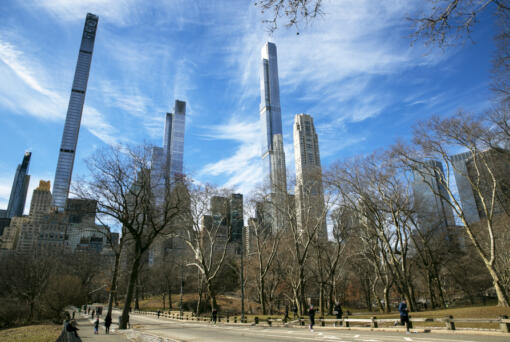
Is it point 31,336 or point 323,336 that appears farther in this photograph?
point 31,336

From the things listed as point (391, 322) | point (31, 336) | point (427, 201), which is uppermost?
point (427, 201)

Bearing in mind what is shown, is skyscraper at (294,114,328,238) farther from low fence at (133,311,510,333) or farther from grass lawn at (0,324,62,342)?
grass lawn at (0,324,62,342)

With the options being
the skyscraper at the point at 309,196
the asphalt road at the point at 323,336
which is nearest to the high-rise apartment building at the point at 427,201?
the skyscraper at the point at 309,196

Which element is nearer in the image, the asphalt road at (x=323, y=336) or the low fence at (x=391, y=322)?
the asphalt road at (x=323, y=336)

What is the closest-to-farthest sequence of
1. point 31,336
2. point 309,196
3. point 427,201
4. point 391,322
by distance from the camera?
point 391,322
point 31,336
point 309,196
point 427,201

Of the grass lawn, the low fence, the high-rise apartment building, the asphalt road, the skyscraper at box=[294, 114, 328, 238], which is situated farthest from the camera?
the skyscraper at box=[294, 114, 328, 238]

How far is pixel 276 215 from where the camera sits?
36.7 metres

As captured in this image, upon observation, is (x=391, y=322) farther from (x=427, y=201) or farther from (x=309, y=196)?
(x=427, y=201)

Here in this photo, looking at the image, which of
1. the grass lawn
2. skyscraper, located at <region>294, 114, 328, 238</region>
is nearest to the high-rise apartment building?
skyscraper, located at <region>294, 114, 328, 238</region>

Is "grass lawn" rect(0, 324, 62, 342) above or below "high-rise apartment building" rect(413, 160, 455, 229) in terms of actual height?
below

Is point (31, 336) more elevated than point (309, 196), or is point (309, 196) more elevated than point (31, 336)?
point (309, 196)

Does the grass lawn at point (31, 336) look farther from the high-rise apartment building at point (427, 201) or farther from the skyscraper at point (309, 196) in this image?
the high-rise apartment building at point (427, 201)

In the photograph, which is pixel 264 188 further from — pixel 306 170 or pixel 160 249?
pixel 160 249

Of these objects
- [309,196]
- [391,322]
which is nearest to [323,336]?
[391,322]
